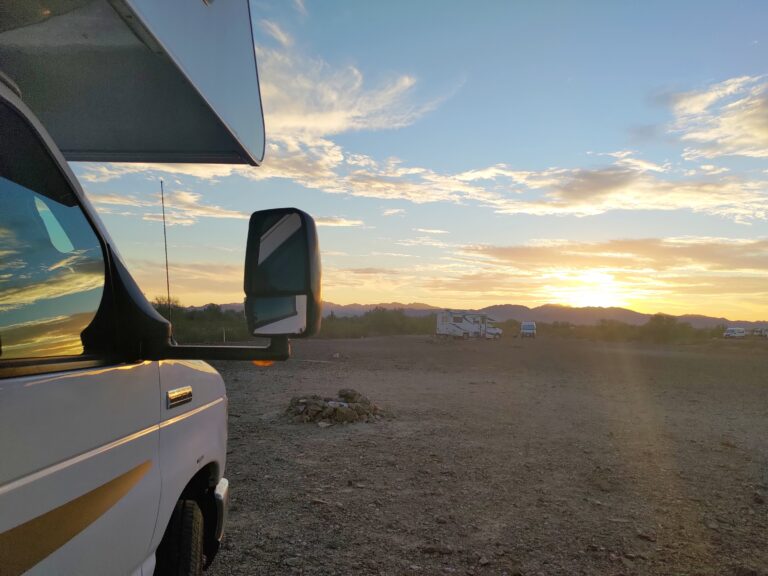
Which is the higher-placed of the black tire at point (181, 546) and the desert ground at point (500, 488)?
the black tire at point (181, 546)

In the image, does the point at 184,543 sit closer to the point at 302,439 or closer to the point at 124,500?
the point at 124,500

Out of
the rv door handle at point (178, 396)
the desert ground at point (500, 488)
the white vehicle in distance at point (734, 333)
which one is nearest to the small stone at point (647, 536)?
the desert ground at point (500, 488)

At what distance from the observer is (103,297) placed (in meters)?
1.70

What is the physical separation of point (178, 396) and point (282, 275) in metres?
0.69

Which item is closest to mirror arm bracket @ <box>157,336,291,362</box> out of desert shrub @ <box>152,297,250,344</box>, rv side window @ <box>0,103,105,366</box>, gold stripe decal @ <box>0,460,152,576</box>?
rv side window @ <box>0,103,105,366</box>

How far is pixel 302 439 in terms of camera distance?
8.60 meters

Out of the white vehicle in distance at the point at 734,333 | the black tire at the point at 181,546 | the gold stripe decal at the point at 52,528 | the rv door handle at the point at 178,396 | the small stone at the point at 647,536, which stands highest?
the rv door handle at the point at 178,396

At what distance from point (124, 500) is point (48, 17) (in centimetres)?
138

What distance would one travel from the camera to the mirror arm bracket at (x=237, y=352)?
5.77 feet

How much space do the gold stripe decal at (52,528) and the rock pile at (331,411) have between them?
26.4ft

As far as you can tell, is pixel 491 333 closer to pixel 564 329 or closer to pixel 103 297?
pixel 564 329

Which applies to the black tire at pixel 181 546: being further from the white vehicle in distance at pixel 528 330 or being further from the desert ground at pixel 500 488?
the white vehicle in distance at pixel 528 330

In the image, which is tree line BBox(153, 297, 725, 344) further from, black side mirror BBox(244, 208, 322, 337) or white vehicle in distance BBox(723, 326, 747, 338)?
black side mirror BBox(244, 208, 322, 337)

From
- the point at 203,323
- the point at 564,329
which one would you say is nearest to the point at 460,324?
the point at 564,329
